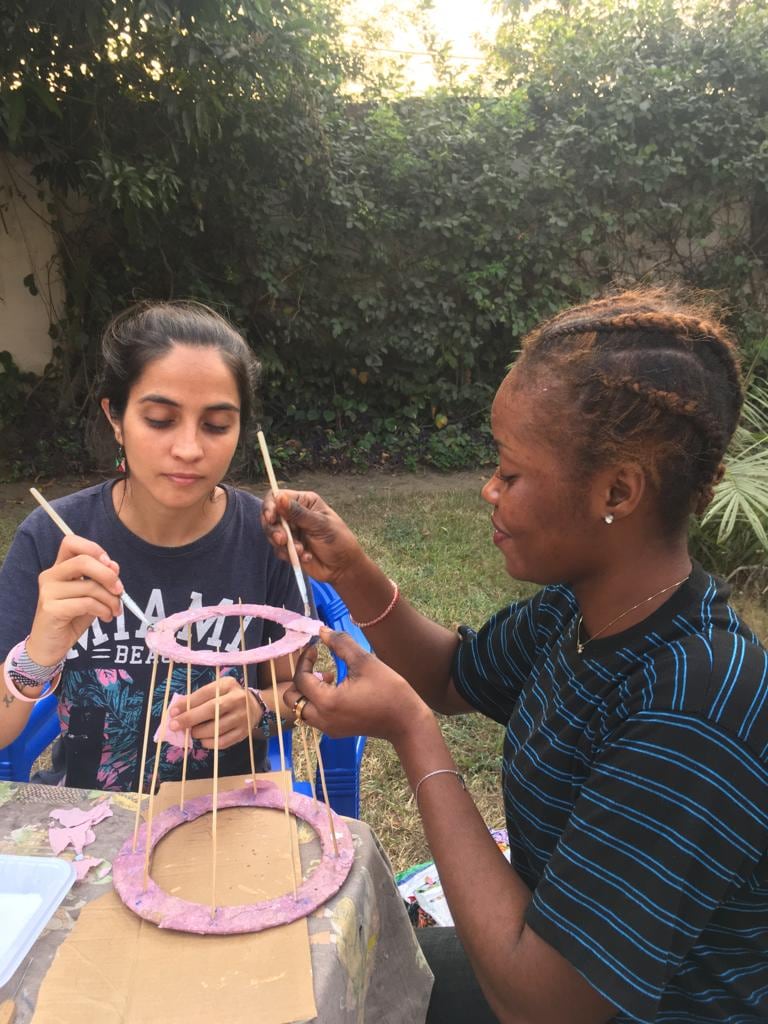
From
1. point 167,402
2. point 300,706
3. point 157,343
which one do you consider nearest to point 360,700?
point 300,706

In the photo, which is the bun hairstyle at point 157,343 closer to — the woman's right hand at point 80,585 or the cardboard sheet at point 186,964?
the woman's right hand at point 80,585

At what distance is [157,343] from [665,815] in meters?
1.20

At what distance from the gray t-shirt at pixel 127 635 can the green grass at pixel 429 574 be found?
937 millimetres

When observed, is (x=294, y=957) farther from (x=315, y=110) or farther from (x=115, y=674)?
(x=315, y=110)

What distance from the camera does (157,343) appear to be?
1416 mm

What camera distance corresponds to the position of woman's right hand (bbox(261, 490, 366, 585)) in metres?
1.36

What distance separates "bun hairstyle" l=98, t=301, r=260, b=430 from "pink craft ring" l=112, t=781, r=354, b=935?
2.74ft

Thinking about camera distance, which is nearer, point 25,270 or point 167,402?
point 167,402

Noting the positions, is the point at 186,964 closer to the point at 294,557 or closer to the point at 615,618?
the point at 294,557

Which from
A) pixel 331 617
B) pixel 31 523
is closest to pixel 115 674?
pixel 31 523

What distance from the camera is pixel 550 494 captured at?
962 millimetres

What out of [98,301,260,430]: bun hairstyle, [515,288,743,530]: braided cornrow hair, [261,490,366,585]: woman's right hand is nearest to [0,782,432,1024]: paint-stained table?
[261,490,366,585]: woman's right hand

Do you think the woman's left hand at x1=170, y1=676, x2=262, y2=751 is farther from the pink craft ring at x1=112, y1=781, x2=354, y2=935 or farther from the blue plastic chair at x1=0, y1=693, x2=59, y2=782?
the blue plastic chair at x1=0, y1=693, x2=59, y2=782

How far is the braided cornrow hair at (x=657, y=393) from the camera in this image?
2.93 ft
